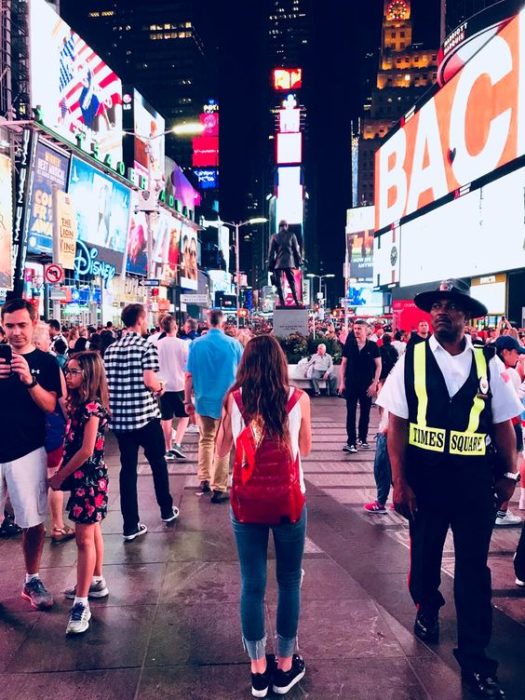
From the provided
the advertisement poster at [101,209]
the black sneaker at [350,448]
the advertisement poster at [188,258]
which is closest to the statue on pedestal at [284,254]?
the black sneaker at [350,448]

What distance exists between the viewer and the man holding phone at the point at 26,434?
3.87 meters

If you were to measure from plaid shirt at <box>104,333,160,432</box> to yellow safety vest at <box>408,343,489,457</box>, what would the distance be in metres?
2.80

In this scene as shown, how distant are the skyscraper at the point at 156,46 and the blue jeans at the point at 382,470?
141 meters

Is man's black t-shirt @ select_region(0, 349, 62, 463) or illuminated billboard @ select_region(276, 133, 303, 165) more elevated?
illuminated billboard @ select_region(276, 133, 303, 165)

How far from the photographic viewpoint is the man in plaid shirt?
17.0 feet

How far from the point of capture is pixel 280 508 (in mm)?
2754

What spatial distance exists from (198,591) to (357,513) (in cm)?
242

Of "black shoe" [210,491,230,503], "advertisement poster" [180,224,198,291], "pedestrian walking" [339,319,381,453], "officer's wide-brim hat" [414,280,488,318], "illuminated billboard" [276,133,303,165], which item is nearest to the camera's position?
"officer's wide-brim hat" [414,280,488,318]

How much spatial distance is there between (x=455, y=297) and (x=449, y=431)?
792mm

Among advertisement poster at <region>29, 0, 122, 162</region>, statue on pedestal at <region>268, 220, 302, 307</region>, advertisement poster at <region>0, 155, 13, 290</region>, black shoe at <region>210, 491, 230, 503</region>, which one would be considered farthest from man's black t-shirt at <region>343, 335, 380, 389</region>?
advertisement poster at <region>29, 0, 122, 162</region>

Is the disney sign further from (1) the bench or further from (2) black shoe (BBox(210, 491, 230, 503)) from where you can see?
(2) black shoe (BBox(210, 491, 230, 503))

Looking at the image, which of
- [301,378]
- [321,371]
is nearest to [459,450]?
[321,371]

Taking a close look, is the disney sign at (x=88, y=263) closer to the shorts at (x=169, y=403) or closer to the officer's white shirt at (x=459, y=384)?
the shorts at (x=169, y=403)

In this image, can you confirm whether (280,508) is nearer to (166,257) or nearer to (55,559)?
(55,559)
